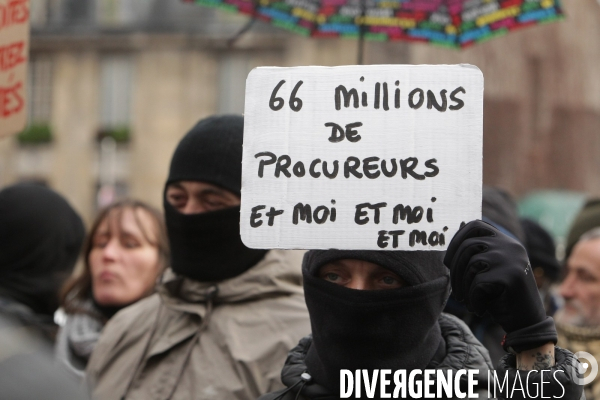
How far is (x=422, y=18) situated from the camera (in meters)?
3.91

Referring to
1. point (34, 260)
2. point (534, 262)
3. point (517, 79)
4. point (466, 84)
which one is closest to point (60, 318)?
point (34, 260)

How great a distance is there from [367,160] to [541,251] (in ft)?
9.95

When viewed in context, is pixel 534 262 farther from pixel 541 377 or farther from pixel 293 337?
pixel 541 377

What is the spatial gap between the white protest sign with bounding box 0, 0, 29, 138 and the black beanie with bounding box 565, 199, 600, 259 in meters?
2.77

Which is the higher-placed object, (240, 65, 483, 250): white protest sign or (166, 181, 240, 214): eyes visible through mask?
(240, 65, 483, 250): white protest sign

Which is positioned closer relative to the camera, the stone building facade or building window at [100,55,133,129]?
the stone building facade

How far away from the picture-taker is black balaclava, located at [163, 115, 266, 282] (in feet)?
10.8

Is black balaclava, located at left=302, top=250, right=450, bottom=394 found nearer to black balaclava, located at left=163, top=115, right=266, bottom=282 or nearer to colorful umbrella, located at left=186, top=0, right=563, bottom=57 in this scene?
black balaclava, located at left=163, top=115, right=266, bottom=282

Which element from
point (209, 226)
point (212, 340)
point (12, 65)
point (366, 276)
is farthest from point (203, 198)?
point (366, 276)

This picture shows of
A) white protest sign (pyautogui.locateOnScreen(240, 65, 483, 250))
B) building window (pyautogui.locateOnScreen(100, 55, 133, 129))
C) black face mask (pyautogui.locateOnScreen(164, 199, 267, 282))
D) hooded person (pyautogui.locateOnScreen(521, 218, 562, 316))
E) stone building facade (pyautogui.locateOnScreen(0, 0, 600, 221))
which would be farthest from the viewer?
building window (pyautogui.locateOnScreen(100, 55, 133, 129))

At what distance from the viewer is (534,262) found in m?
5.10

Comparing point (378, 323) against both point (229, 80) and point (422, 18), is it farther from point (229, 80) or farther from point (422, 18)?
point (229, 80)

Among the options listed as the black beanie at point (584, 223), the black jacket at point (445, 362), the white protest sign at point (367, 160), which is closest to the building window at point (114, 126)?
the black beanie at point (584, 223)

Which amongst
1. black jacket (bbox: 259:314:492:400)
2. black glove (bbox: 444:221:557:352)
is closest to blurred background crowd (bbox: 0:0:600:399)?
black jacket (bbox: 259:314:492:400)
